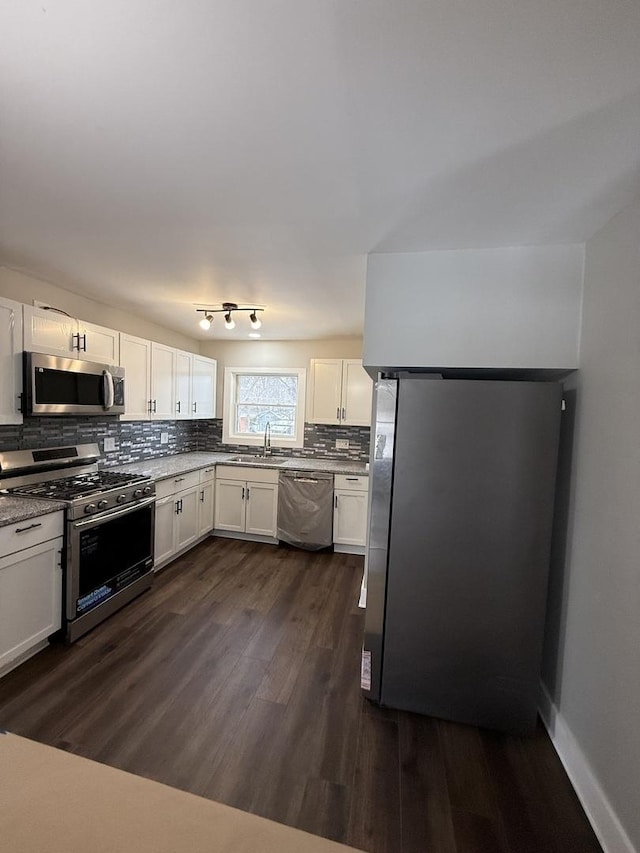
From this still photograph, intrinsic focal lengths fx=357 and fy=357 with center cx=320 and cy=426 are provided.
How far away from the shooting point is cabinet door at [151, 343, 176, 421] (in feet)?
11.5

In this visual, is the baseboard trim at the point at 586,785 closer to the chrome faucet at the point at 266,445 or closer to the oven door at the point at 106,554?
the oven door at the point at 106,554

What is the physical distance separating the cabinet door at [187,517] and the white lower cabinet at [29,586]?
4.10ft

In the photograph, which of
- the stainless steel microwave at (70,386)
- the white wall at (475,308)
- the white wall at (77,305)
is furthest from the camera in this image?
the white wall at (77,305)

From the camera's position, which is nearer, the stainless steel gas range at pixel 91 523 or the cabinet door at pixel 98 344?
the stainless steel gas range at pixel 91 523

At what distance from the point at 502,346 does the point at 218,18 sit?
171 cm

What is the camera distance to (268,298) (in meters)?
2.87

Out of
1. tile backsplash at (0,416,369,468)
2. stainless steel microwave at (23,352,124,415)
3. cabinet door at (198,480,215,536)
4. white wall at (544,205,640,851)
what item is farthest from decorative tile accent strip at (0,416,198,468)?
white wall at (544,205,640,851)

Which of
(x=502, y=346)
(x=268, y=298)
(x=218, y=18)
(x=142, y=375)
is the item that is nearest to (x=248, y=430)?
(x=142, y=375)

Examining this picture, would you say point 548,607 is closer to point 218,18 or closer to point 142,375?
point 218,18

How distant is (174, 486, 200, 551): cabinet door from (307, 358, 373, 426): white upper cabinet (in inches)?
60.4

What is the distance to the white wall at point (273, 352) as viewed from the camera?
14.3ft

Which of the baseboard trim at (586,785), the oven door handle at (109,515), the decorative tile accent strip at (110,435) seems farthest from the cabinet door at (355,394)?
the baseboard trim at (586,785)

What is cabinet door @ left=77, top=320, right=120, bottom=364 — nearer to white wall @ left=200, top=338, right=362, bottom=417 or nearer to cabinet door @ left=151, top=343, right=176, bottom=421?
cabinet door @ left=151, top=343, right=176, bottom=421

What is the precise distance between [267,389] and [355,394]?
1271 millimetres
